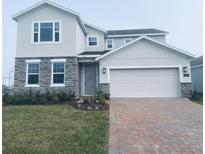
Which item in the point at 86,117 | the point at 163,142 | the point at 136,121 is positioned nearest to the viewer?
the point at 163,142

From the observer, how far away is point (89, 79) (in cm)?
1620

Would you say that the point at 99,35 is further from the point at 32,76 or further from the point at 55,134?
the point at 55,134

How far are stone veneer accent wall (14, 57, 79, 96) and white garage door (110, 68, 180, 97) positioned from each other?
9.89 feet

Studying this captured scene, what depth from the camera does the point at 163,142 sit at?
17.2 ft

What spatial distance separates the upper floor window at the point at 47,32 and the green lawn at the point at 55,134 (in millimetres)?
7884

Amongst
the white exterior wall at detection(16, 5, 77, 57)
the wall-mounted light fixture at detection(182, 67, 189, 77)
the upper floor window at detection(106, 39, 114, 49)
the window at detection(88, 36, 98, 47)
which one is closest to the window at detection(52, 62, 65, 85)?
the white exterior wall at detection(16, 5, 77, 57)

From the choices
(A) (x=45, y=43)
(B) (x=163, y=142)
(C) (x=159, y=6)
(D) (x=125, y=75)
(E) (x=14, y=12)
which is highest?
(C) (x=159, y=6)

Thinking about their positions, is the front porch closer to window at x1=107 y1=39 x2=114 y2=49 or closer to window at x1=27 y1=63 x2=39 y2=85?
window at x1=27 y1=63 x2=39 y2=85

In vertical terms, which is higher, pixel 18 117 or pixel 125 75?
pixel 125 75

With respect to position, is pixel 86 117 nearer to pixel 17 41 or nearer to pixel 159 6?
pixel 17 41

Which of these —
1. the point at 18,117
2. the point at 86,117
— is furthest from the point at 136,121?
the point at 18,117

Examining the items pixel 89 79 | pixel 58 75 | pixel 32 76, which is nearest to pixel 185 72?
pixel 89 79

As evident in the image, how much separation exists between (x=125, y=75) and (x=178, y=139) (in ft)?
31.1

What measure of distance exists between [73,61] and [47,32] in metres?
3.11
